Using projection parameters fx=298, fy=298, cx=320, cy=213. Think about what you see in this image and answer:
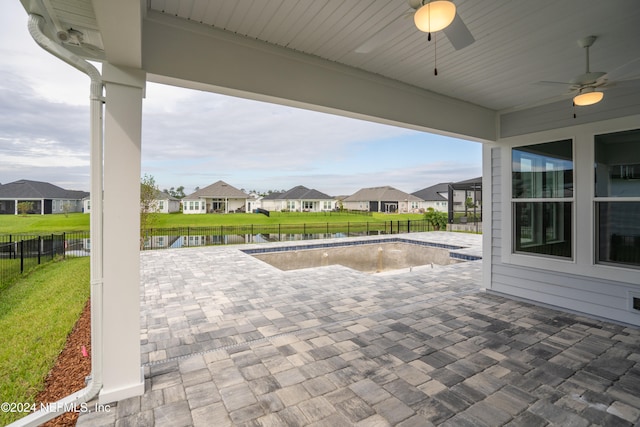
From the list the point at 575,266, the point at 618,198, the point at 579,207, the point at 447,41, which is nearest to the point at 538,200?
the point at 579,207

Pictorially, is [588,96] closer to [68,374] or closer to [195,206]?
[68,374]

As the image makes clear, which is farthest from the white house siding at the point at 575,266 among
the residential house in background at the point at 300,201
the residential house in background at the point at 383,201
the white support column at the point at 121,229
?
the residential house in background at the point at 300,201

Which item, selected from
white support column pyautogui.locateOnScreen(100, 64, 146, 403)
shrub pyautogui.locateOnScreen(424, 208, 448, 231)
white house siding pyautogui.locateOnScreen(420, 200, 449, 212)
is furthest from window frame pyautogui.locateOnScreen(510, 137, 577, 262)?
white house siding pyautogui.locateOnScreen(420, 200, 449, 212)

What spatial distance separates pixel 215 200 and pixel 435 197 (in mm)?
23806

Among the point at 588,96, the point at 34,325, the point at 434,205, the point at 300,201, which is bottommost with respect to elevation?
the point at 34,325

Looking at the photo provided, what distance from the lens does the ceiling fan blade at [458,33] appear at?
1864mm

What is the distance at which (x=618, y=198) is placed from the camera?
3.58 meters

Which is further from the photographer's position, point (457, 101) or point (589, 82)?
point (457, 101)

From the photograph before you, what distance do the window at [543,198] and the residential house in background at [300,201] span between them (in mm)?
30658

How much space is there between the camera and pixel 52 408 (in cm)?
195

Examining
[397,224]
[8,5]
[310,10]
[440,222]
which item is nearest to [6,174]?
[8,5]

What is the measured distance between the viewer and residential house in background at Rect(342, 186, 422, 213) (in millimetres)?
33906

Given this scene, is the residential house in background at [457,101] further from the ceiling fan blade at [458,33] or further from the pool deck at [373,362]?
the pool deck at [373,362]

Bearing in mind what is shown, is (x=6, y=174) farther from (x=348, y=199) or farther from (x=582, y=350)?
(x=348, y=199)
